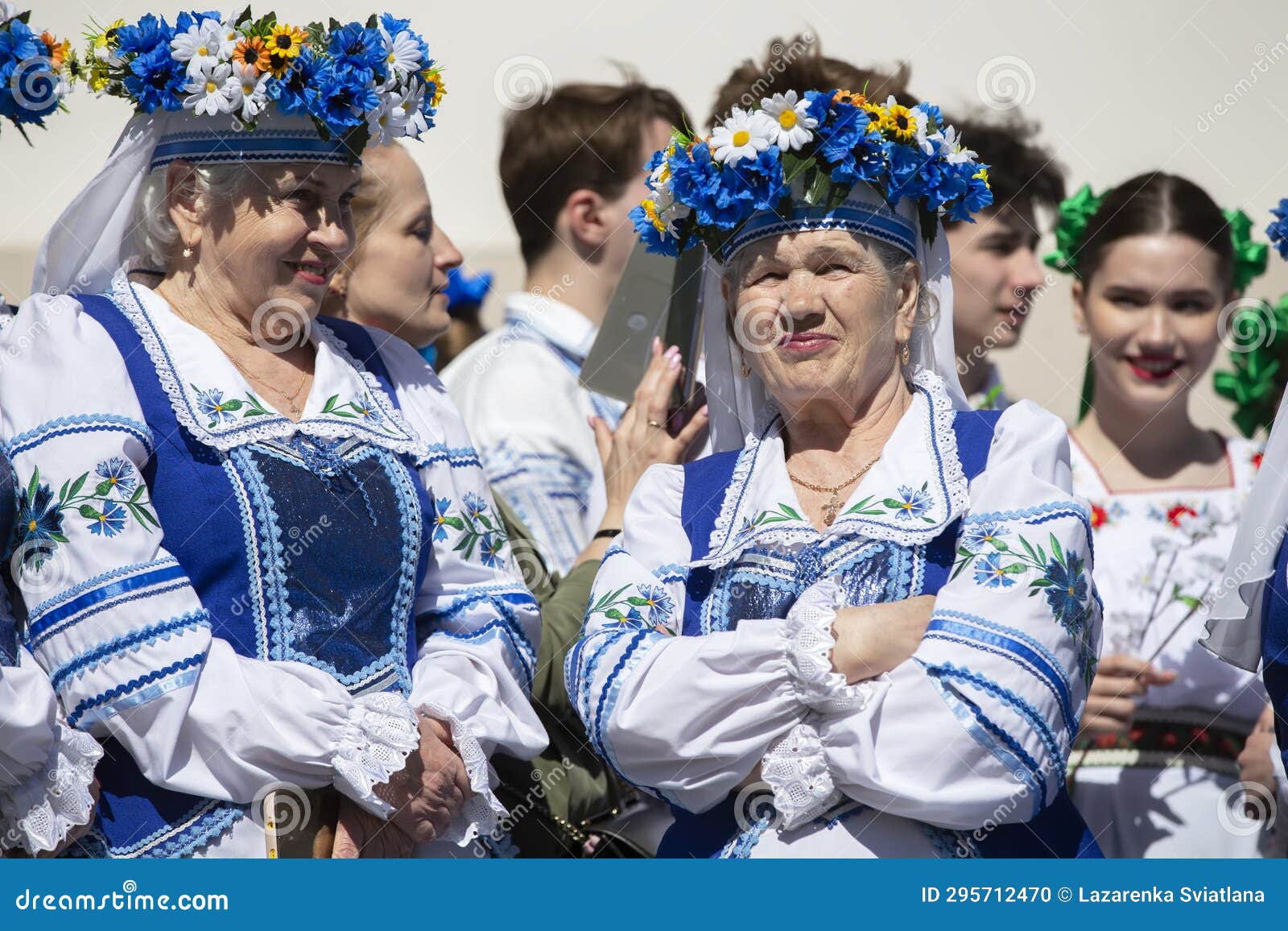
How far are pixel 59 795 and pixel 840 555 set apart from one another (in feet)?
4.83

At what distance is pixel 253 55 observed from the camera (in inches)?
133

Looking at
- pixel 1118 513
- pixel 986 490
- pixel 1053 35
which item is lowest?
pixel 1118 513

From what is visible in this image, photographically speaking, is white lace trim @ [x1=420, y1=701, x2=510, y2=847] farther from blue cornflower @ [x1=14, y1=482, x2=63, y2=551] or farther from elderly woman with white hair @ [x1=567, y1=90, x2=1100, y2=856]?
blue cornflower @ [x1=14, y1=482, x2=63, y2=551]

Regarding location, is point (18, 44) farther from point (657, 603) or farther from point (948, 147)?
point (948, 147)

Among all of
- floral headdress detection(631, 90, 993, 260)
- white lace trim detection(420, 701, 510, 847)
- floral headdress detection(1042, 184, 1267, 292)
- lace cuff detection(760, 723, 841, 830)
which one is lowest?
white lace trim detection(420, 701, 510, 847)

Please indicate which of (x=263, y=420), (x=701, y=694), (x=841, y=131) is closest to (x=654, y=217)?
(x=841, y=131)

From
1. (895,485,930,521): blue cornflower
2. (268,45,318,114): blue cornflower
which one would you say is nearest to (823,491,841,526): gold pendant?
(895,485,930,521): blue cornflower

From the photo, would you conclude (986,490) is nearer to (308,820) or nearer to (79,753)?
(308,820)

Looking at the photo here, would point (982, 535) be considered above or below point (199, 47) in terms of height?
below

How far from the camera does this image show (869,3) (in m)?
7.08

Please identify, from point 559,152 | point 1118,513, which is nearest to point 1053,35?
point 559,152

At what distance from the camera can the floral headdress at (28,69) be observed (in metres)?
3.50

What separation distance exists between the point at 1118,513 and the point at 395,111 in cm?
230

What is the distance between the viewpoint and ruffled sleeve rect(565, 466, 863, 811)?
9.73 ft
